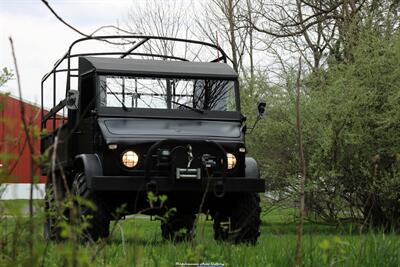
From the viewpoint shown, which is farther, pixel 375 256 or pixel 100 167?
pixel 100 167

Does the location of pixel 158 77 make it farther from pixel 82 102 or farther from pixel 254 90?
pixel 254 90

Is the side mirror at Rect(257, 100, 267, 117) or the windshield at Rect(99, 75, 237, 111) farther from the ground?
the windshield at Rect(99, 75, 237, 111)

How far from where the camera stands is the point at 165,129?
29.0ft

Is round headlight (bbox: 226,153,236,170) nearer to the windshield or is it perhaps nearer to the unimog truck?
the unimog truck

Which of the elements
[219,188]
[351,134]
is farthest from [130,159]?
[351,134]

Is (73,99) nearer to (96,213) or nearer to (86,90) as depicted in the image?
(86,90)

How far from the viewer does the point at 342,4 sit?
21.2m

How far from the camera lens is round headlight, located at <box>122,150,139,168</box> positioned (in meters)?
8.35

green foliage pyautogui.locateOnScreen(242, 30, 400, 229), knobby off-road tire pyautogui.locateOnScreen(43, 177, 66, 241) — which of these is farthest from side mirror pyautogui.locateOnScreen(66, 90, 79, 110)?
green foliage pyautogui.locateOnScreen(242, 30, 400, 229)

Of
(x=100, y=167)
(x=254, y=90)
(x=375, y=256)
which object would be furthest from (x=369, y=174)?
(x=375, y=256)

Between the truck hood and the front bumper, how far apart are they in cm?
58

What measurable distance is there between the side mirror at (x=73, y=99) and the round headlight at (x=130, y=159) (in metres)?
0.79

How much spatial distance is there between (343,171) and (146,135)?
728 cm

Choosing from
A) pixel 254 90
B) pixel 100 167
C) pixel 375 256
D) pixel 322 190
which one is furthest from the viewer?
pixel 254 90
